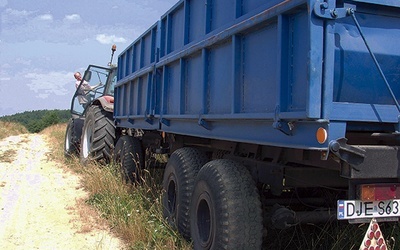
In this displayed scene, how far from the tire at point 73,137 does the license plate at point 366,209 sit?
8.65 m

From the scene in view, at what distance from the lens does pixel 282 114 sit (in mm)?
2488

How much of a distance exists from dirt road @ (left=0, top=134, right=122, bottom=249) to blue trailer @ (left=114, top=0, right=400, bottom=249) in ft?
3.17

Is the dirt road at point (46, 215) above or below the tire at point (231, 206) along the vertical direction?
below

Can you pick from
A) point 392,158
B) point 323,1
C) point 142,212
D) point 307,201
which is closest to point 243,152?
point 307,201

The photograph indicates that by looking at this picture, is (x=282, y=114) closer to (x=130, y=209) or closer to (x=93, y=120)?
(x=130, y=209)

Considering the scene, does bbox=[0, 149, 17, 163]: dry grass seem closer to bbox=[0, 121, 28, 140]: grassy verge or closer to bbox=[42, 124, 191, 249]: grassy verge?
bbox=[42, 124, 191, 249]: grassy verge

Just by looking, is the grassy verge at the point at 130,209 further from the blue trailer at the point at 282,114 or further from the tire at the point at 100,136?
the tire at the point at 100,136

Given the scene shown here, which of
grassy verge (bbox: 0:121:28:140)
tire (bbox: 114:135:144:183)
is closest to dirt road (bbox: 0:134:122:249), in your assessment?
tire (bbox: 114:135:144:183)

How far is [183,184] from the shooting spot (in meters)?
4.15

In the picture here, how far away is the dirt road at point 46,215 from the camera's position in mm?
4340

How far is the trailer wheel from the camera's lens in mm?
4074

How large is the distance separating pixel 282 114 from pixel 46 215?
4.05m

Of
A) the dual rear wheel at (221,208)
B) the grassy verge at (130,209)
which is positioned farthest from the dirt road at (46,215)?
the dual rear wheel at (221,208)

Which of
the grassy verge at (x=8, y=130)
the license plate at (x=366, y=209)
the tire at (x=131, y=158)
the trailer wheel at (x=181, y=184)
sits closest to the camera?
the license plate at (x=366, y=209)
